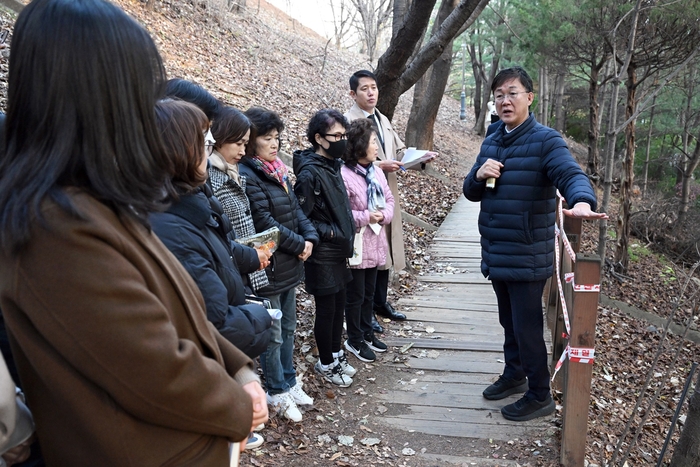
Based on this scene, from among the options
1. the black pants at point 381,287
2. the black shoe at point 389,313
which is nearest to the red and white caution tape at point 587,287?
the black pants at point 381,287

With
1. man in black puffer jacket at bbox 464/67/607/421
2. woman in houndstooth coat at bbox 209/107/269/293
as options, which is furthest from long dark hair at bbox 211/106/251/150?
man in black puffer jacket at bbox 464/67/607/421

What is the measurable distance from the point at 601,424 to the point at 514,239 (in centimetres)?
200

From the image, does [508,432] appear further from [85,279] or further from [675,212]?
[675,212]

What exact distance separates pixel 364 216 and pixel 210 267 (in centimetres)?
278

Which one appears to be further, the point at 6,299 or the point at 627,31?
the point at 627,31

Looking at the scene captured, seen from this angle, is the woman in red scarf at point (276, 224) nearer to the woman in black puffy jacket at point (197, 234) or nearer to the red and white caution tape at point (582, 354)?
the woman in black puffy jacket at point (197, 234)

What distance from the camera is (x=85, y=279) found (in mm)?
1146

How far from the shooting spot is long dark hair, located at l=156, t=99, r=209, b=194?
2.04 m

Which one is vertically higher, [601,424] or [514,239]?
[514,239]

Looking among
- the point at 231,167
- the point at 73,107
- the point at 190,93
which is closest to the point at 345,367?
the point at 231,167

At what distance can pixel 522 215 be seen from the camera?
3.86m

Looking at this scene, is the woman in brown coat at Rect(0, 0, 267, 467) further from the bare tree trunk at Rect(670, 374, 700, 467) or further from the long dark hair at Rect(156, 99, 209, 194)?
the bare tree trunk at Rect(670, 374, 700, 467)

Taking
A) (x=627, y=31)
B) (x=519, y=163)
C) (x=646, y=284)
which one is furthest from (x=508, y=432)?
(x=627, y=31)

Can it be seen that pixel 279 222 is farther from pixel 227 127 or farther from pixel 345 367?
pixel 345 367
